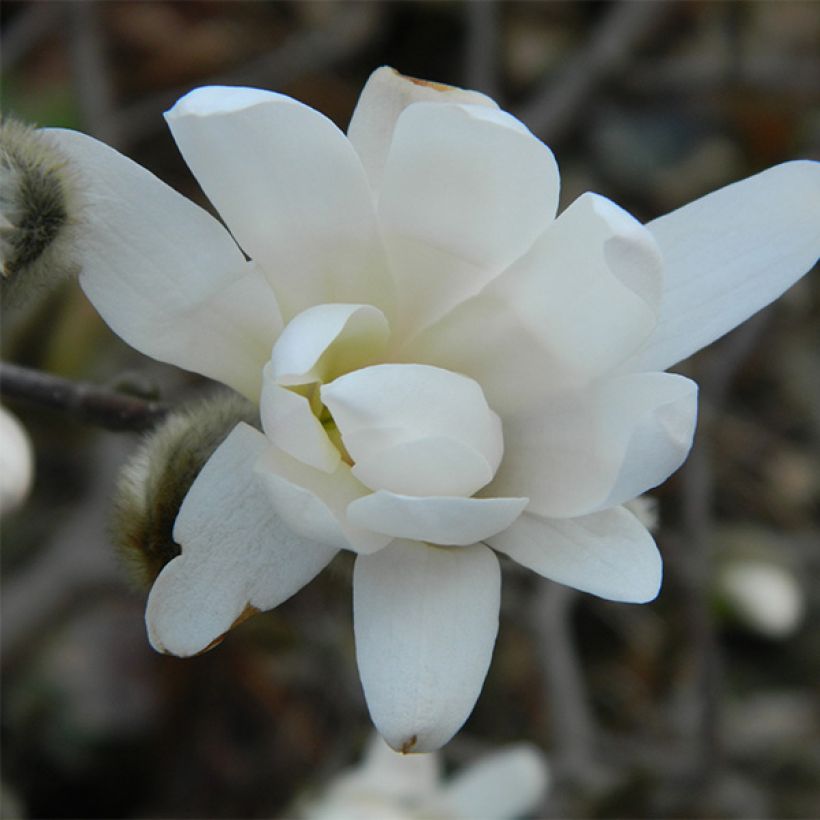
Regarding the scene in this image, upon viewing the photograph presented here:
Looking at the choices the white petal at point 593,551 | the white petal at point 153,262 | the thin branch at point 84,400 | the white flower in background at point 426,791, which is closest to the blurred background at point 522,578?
the white flower in background at point 426,791

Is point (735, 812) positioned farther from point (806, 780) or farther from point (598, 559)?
point (598, 559)

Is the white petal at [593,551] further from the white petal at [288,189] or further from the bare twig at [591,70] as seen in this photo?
the bare twig at [591,70]

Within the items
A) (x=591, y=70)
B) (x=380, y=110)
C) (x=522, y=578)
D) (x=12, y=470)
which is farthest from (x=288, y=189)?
(x=591, y=70)

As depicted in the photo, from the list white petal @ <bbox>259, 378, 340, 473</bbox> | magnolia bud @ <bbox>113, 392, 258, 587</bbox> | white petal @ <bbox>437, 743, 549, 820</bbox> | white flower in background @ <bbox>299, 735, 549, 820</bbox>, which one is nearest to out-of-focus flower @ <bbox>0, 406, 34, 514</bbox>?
magnolia bud @ <bbox>113, 392, 258, 587</bbox>

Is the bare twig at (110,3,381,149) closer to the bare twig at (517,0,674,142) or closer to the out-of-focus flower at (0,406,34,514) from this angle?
the bare twig at (517,0,674,142)

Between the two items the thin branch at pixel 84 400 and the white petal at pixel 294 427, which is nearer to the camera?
the white petal at pixel 294 427

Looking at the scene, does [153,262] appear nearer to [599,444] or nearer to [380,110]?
[380,110]
